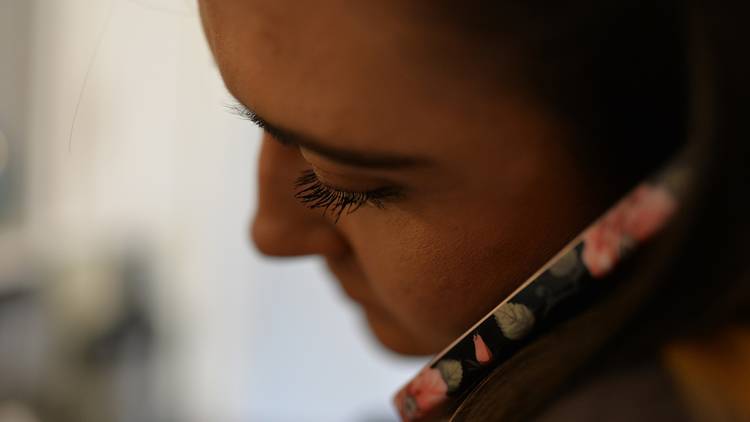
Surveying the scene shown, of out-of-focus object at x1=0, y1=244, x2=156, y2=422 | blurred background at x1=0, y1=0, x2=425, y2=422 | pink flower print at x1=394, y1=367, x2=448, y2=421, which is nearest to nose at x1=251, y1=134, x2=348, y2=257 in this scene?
pink flower print at x1=394, y1=367, x2=448, y2=421

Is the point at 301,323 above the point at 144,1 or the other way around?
the other way around

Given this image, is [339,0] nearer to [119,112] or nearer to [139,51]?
[139,51]

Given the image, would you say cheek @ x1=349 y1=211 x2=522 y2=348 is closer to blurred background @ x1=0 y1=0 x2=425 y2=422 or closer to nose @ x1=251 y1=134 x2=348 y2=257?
nose @ x1=251 y1=134 x2=348 y2=257

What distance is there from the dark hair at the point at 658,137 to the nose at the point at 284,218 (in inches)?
8.0

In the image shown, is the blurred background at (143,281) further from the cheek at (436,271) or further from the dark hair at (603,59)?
the dark hair at (603,59)

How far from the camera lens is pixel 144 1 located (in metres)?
0.69

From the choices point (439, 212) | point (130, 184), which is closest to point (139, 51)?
point (130, 184)

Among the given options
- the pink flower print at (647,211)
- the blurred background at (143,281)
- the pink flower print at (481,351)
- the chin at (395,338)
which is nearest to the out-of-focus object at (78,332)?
the blurred background at (143,281)

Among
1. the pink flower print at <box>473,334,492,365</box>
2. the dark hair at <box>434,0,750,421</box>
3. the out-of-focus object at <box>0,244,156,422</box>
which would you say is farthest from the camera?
the out-of-focus object at <box>0,244,156,422</box>

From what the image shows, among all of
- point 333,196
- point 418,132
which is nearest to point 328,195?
point 333,196

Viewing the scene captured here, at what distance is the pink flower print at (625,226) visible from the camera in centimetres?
33

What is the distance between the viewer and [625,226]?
344 millimetres

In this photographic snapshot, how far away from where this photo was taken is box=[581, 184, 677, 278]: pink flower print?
327mm

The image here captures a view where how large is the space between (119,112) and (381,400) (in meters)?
0.79
